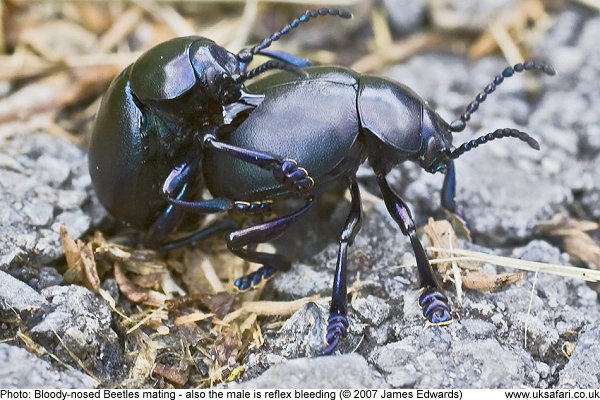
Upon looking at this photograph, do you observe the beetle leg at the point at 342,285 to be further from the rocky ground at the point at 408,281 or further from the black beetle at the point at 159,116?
the black beetle at the point at 159,116

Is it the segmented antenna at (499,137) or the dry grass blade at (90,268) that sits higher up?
the segmented antenna at (499,137)

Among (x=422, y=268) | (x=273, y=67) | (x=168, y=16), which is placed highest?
(x=273, y=67)

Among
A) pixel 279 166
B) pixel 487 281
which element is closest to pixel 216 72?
pixel 279 166

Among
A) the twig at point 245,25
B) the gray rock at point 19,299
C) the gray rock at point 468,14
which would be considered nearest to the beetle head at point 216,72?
the gray rock at point 19,299

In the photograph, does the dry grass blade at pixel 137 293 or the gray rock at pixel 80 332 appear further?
the dry grass blade at pixel 137 293

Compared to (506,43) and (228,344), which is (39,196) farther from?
(506,43)
